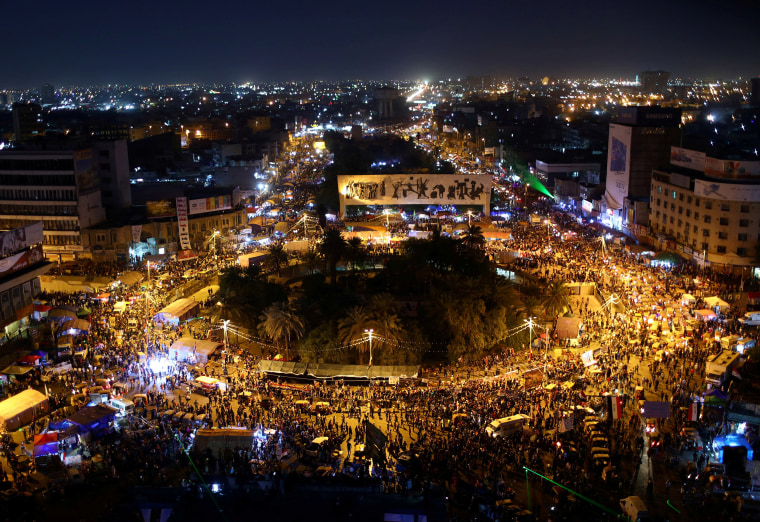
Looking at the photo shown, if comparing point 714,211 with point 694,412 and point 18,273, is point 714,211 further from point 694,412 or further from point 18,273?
point 18,273

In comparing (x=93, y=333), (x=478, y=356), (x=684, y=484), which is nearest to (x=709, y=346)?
(x=478, y=356)

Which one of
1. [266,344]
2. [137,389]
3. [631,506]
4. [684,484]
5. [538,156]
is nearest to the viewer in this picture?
[631,506]

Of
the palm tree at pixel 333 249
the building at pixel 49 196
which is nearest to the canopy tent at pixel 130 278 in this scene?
the building at pixel 49 196

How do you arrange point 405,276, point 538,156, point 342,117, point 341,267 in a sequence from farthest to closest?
point 342,117
point 538,156
point 341,267
point 405,276

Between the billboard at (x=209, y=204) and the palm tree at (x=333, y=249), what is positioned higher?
the billboard at (x=209, y=204)

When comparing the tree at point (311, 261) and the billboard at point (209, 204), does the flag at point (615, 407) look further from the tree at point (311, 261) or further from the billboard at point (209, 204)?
the billboard at point (209, 204)

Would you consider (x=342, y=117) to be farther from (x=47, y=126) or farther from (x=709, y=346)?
(x=709, y=346)

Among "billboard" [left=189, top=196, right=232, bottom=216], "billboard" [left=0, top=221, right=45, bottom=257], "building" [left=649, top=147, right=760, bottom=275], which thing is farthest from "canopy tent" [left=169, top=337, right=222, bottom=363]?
"building" [left=649, top=147, right=760, bottom=275]
